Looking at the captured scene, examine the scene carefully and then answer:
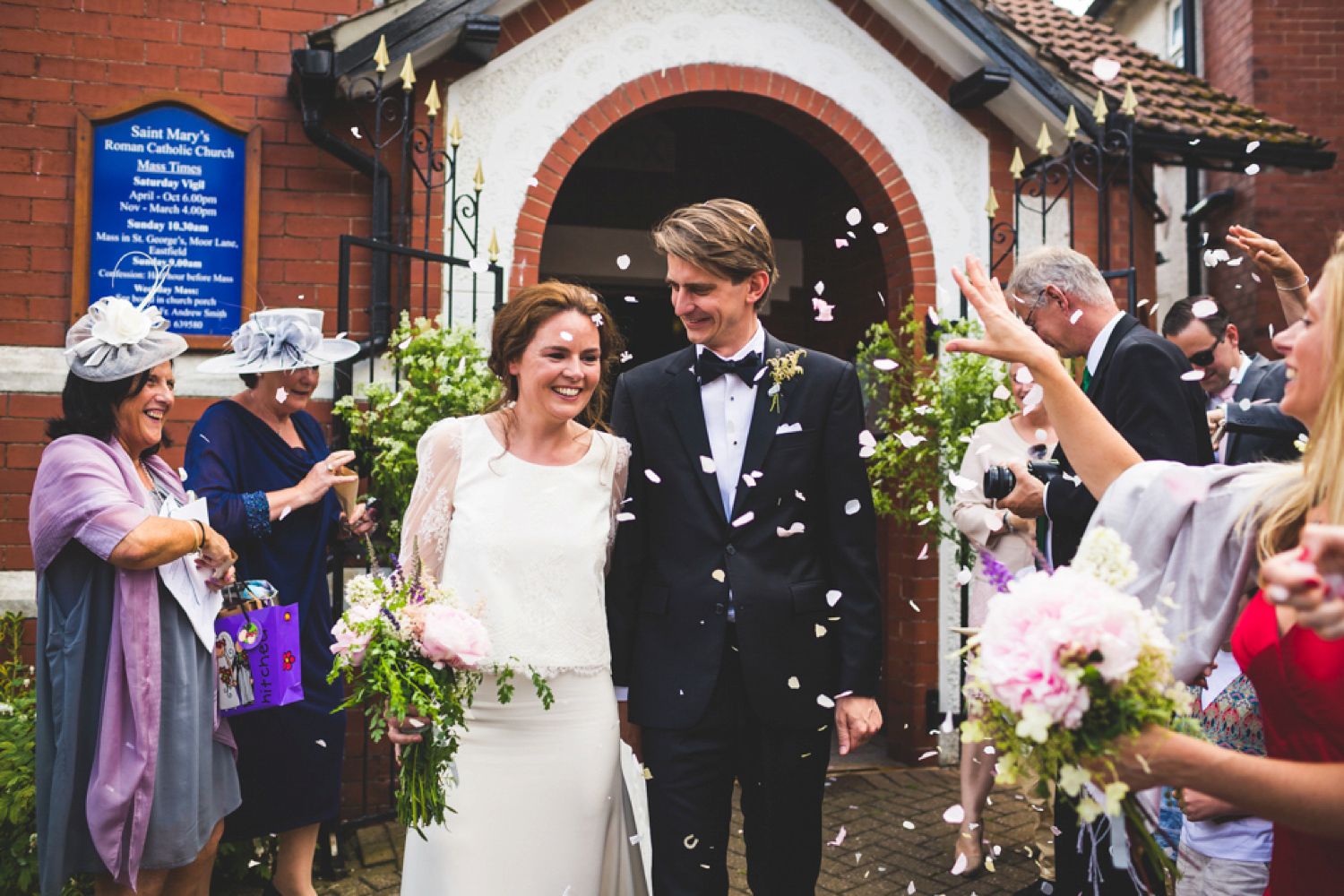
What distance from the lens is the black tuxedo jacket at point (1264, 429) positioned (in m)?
3.15

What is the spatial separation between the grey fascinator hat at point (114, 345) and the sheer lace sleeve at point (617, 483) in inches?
54.1

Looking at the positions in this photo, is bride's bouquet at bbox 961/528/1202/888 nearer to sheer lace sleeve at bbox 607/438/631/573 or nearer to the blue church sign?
sheer lace sleeve at bbox 607/438/631/573

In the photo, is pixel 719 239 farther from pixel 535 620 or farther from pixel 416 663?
pixel 416 663

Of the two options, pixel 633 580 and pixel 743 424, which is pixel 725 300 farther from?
pixel 633 580

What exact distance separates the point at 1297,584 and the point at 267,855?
404cm

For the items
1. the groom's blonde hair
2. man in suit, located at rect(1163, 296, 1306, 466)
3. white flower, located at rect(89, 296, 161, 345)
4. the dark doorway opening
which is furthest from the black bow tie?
the dark doorway opening

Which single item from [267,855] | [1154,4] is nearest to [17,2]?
[267,855]

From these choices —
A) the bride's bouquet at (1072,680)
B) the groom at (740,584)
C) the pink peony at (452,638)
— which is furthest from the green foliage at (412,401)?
the bride's bouquet at (1072,680)

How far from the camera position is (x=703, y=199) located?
310 inches

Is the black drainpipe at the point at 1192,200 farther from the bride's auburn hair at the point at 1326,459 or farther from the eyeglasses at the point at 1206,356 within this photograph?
the bride's auburn hair at the point at 1326,459

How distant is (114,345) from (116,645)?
0.91 meters

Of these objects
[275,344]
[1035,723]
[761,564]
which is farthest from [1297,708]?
[275,344]

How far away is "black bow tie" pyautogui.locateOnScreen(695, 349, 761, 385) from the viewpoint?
9.14 ft

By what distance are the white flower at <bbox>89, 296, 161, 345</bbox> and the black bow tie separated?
5.77 feet
